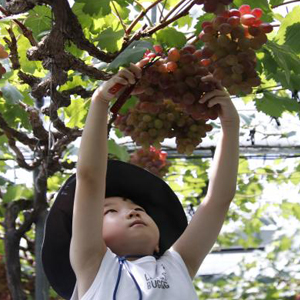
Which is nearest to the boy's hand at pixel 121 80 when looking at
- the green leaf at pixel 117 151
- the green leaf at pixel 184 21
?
the green leaf at pixel 184 21

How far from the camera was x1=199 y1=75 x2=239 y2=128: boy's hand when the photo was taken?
5.50ft

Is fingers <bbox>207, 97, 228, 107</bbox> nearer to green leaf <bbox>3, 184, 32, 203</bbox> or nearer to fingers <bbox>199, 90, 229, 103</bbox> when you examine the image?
fingers <bbox>199, 90, 229, 103</bbox>

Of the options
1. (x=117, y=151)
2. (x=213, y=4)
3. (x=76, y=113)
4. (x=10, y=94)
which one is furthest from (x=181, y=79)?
(x=117, y=151)

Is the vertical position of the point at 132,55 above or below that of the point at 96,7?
below

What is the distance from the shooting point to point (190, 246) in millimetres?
1911

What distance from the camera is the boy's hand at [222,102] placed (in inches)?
66.0

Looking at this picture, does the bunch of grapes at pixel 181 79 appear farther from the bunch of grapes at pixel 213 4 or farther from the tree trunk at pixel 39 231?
the tree trunk at pixel 39 231

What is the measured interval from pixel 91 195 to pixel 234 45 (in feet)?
1.59

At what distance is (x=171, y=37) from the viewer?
197 centimetres

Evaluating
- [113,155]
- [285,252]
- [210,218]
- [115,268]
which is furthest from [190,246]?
[113,155]

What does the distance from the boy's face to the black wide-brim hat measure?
129 millimetres

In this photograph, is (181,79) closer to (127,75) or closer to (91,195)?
(127,75)

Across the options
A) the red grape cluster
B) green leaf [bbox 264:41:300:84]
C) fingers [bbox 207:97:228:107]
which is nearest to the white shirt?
the red grape cluster

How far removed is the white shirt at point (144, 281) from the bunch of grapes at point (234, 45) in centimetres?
49
